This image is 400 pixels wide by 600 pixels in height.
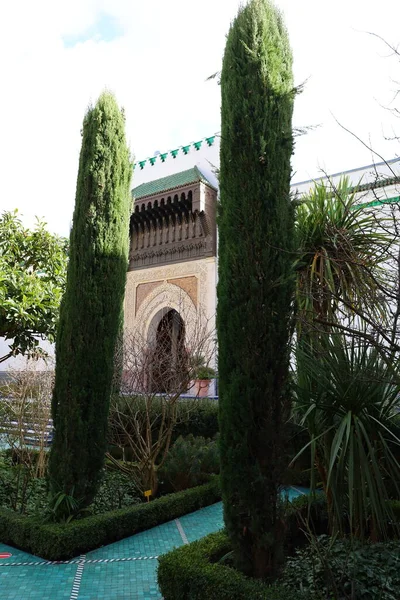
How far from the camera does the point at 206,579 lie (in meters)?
3.04

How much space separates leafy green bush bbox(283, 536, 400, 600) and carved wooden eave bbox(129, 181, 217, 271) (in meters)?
11.5

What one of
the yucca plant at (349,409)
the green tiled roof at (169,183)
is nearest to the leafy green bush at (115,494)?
the yucca plant at (349,409)

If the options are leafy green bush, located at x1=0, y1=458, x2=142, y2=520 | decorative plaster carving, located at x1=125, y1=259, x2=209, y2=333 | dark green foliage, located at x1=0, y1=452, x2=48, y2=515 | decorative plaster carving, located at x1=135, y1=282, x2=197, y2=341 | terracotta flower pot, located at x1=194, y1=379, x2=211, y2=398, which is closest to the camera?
leafy green bush, located at x1=0, y1=458, x2=142, y2=520

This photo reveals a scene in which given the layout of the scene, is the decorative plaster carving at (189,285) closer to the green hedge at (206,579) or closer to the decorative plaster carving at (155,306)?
the decorative plaster carving at (155,306)

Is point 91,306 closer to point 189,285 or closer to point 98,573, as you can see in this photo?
point 98,573

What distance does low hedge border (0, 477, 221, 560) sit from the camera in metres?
4.30

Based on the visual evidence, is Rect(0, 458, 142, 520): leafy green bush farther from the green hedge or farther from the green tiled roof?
the green tiled roof

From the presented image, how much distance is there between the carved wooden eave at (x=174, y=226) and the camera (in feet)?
47.6

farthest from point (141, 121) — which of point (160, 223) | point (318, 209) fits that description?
point (160, 223)

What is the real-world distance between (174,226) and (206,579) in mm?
13273

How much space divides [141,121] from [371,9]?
3.80m

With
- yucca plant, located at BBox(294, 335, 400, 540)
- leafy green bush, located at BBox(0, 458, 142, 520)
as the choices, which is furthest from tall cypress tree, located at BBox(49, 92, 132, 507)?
yucca plant, located at BBox(294, 335, 400, 540)

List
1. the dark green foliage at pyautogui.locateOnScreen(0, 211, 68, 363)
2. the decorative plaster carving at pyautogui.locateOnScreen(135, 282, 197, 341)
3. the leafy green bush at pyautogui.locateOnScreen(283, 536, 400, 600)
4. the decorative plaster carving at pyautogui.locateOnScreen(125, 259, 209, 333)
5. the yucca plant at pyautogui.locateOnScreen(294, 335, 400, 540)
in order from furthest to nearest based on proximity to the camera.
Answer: the decorative plaster carving at pyautogui.locateOnScreen(135, 282, 197, 341)
the decorative plaster carving at pyautogui.locateOnScreen(125, 259, 209, 333)
the dark green foliage at pyautogui.locateOnScreen(0, 211, 68, 363)
the yucca plant at pyautogui.locateOnScreen(294, 335, 400, 540)
the leafy green bush at pyautogui.locateOnScreen(283, 536, 400, 600)

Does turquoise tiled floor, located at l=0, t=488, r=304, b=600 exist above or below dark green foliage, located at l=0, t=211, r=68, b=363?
below
